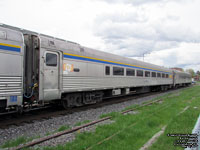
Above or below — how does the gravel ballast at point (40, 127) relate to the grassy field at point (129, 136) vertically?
below

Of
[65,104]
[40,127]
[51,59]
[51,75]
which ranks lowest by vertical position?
[40,127]

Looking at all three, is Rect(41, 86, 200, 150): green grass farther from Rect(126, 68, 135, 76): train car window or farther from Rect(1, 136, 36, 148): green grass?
Rect(126, 68, 135, 76): train car window

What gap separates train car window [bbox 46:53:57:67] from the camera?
756cm

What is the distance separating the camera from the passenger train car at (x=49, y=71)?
20.6ft

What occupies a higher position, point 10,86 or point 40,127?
point 10,86

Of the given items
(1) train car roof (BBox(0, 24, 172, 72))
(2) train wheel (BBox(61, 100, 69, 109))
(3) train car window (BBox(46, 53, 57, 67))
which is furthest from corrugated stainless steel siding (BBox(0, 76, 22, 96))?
(2) train wheel (BBox(61, 100, 69, 109))

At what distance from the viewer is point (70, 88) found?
849 centimetres

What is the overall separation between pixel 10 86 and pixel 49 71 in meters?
1.84

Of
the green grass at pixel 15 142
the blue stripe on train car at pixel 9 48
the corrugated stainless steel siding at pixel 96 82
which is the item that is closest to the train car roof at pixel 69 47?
the blue stripe on train car at pixel 9 48

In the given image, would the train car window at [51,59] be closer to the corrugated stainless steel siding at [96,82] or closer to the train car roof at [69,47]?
the train car roof at [69,47]

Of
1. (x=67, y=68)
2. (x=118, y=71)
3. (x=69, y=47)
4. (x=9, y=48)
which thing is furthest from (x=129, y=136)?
(x=118, y=71)

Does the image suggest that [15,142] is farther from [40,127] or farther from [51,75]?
[51,75]

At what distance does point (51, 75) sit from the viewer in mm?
7664

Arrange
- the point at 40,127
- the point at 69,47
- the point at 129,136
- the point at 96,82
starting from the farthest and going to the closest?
the point at 96,82
the point at 69,47
the point at 40,127
the point at 129,136
